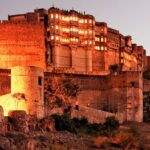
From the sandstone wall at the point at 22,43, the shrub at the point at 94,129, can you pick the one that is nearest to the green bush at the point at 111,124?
the shrub at the point at 94,129

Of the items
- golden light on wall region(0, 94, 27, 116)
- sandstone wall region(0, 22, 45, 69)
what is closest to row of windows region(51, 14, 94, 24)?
sandstone wall region(0, 22, 45, 69)

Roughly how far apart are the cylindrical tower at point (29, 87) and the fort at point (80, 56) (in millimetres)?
3430

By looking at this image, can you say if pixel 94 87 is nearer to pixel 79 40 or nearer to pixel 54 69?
pixel 54 69

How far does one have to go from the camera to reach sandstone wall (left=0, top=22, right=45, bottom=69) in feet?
274

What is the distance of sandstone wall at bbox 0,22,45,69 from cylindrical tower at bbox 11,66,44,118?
26.3 m

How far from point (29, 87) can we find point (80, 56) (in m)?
30.6

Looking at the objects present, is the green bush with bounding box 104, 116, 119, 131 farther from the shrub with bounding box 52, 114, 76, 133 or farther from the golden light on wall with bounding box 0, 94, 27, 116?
the golden light on wall with bounding box 0, 94, 27, 116

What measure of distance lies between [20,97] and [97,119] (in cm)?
973

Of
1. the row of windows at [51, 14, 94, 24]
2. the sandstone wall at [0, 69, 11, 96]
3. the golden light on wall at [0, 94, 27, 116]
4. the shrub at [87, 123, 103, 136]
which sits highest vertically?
the row of windows at [51, 14, 94, 24]

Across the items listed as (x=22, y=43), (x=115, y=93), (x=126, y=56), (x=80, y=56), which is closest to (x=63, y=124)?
(x=115, y=93)

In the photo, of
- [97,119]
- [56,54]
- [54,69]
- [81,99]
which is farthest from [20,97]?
[56,54]

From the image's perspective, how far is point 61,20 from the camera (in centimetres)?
8675

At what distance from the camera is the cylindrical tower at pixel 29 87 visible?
184 ft

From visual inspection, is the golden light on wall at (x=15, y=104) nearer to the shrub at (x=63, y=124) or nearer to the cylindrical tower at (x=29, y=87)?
the cylindrical tower at (x=29, y=87)
